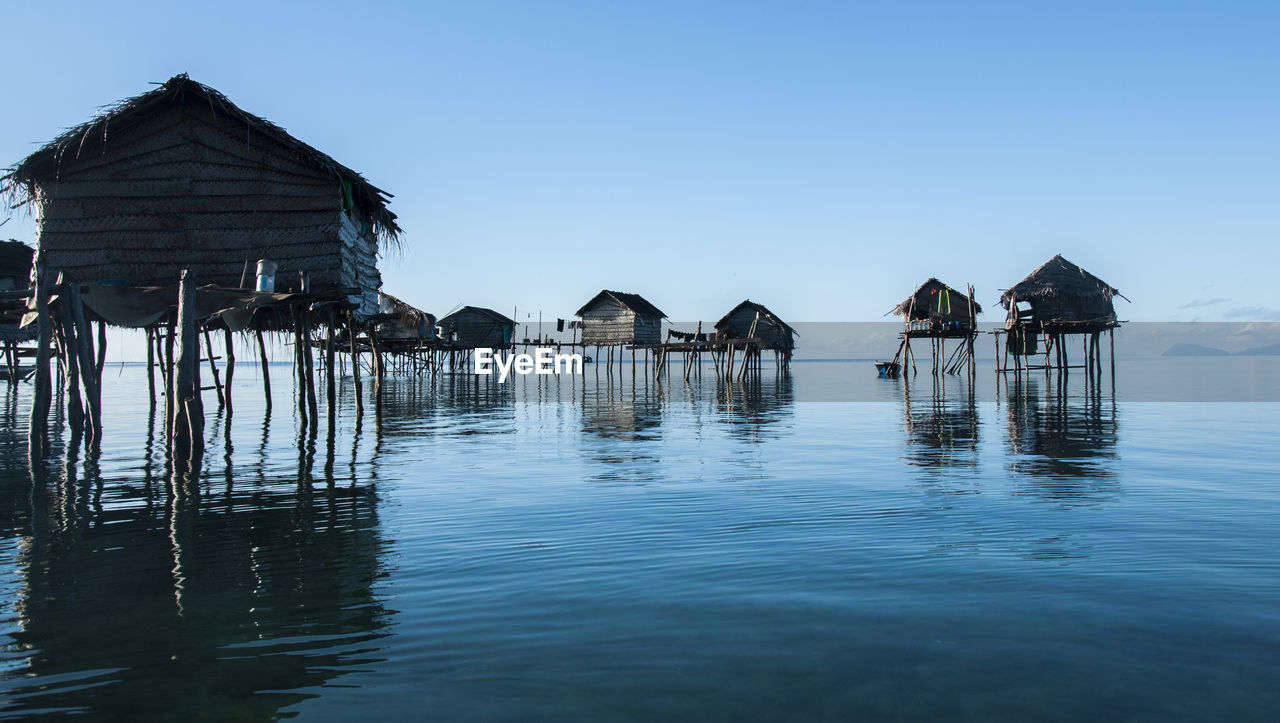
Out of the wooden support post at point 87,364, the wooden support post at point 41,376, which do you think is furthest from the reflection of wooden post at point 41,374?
the wooden support post at point 87,364

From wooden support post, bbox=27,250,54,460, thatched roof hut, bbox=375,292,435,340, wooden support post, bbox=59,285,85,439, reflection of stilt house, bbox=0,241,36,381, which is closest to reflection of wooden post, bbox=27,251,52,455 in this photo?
wooden support post, bbox=27,250,54,460

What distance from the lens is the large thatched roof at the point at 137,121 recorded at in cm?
1591

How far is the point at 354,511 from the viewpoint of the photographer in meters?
8.54

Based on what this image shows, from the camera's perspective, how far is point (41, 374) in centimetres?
1290

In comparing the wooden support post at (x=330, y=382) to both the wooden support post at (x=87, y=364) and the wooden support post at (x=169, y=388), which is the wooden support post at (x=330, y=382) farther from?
the wooden support post at (x=87, y=364)

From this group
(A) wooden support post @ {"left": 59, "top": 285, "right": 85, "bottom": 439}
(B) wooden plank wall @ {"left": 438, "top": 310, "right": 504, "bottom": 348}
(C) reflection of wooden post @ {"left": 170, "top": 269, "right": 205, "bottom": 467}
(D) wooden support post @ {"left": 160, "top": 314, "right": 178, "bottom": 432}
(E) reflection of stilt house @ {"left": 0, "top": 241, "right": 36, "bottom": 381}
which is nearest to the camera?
(C) reflection of wooden post @ {"left": 170, "top": 269, "right": 205, "bottom": 467}

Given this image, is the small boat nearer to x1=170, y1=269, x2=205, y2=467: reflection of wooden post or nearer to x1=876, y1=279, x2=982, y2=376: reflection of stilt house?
x1=876, y1=279, x2=982, y2=376: reflection of stilt house

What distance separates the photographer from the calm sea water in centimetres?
398

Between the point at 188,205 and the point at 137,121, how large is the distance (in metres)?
1.83

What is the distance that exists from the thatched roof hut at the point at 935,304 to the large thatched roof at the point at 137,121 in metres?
35.1

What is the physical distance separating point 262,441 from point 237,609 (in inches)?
449

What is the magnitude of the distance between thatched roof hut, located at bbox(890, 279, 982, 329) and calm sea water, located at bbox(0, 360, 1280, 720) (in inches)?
1328

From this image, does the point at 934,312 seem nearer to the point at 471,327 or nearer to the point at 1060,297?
the point at 1060,297

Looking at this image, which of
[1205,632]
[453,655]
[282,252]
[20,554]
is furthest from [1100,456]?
[282,252]
